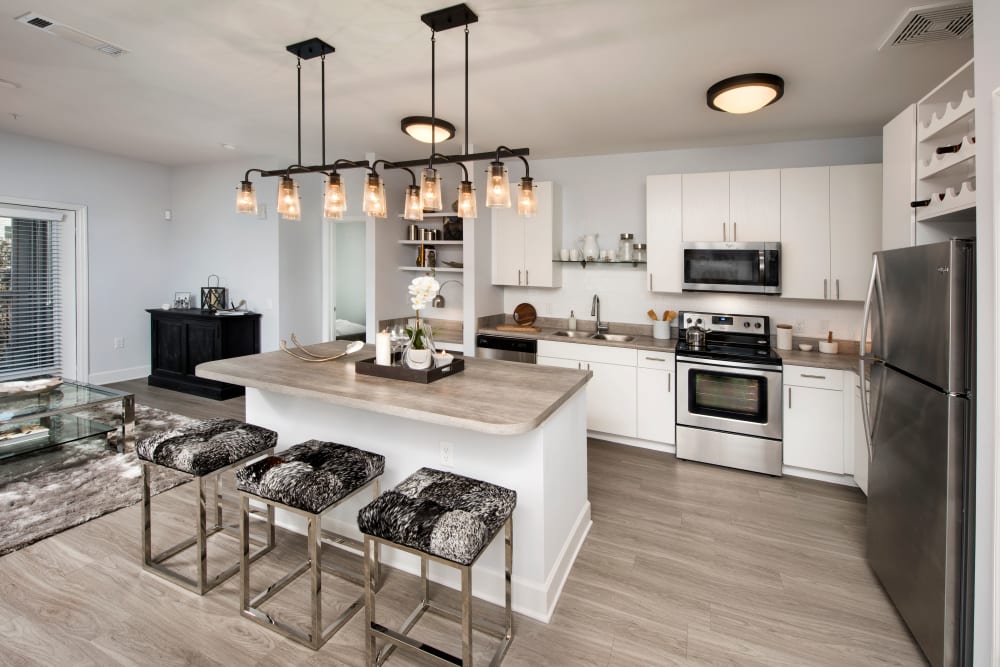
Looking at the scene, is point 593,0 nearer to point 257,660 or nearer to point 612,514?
point 612,514

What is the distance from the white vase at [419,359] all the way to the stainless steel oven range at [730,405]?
230 cm

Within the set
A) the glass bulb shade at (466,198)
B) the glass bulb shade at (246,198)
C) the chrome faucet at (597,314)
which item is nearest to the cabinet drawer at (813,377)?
the chrome faucet at (597,314)

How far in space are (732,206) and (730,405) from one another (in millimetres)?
1587

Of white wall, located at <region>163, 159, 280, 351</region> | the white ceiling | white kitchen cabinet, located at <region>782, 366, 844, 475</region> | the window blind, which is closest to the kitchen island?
the white ceiling

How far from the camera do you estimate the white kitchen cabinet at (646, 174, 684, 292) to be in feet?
13.4

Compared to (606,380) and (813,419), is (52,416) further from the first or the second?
(813,419)

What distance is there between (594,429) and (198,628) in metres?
3.08

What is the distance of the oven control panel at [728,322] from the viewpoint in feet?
13.3

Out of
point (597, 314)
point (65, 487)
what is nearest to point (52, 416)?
point (65, 487)

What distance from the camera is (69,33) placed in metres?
2.56

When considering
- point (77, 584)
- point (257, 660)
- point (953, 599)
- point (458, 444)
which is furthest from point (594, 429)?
point (77, 584)

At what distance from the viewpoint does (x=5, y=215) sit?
4961 mm

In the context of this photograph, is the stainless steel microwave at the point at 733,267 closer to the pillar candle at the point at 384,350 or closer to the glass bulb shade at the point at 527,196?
the glass bulb shade at the point at 527,196

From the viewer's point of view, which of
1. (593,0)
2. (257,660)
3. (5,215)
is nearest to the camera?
(257,660)
